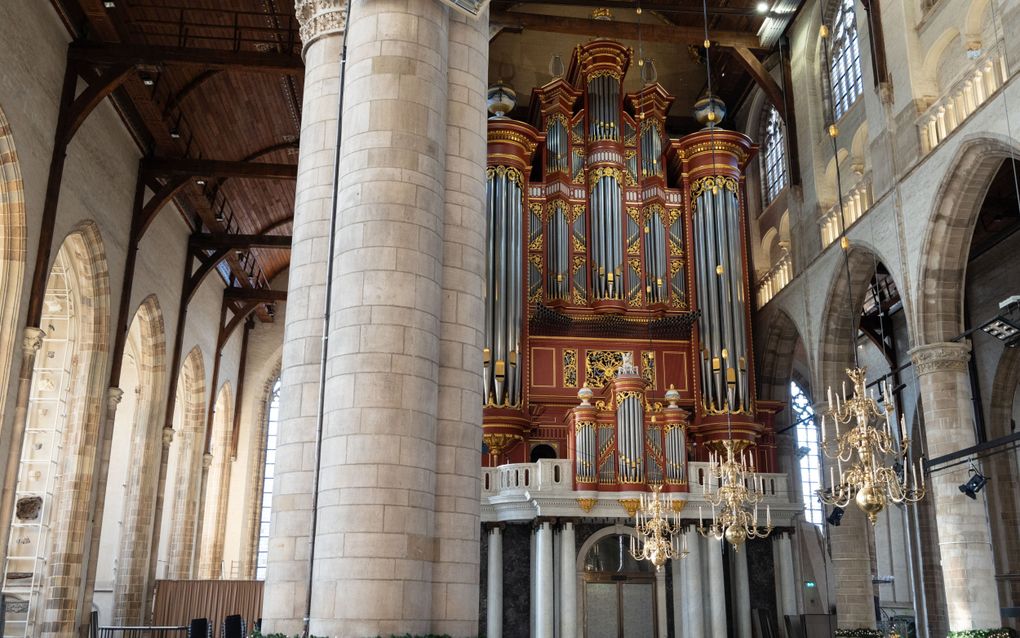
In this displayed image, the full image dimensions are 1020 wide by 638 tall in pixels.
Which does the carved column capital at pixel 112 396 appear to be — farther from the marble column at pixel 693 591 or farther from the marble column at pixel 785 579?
the marble column at pixel 785 579

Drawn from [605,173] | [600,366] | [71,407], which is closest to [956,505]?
[600,366]

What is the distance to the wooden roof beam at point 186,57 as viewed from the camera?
53.3 ft

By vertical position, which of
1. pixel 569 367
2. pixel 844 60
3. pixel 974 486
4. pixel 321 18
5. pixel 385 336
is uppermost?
pixel 844 60

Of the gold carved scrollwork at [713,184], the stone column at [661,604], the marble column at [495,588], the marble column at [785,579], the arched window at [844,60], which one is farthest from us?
the gold carved scrollwork at [713,184]

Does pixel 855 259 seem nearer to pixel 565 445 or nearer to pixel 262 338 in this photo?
pixel 565 445

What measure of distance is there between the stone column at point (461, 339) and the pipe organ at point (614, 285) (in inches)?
340

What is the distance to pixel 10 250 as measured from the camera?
14.8 meters

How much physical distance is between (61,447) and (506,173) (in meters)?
10.2

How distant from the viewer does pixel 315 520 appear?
7.95 metres

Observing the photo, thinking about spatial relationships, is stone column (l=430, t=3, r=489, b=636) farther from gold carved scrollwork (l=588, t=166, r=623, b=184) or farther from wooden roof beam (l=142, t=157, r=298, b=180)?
gold carved scrollwork (l=588, t=166, r=623, b=184)

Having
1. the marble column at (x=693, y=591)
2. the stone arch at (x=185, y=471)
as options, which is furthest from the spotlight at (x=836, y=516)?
the stone arch at (x=185, y=471)

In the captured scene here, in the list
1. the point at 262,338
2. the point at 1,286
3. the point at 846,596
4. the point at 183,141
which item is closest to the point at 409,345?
the point at 1,286

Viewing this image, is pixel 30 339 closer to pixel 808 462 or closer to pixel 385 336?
pixel 385 336

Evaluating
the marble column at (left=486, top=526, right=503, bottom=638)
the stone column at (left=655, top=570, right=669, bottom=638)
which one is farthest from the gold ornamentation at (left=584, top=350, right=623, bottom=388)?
the stone column at (left=655, top=570, right=669, bottom=638)
